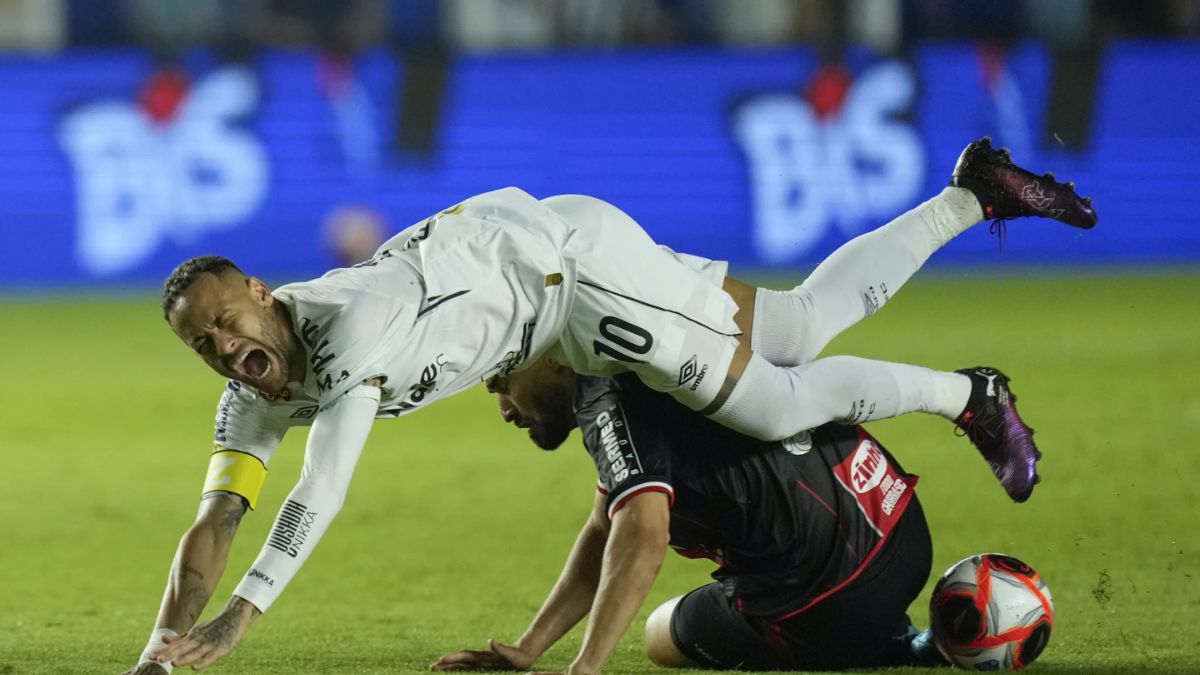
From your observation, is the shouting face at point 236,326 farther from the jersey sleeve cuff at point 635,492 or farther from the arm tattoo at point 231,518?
the jersey sleeve cuff at point 635,492

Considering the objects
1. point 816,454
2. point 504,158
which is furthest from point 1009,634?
point 504,158

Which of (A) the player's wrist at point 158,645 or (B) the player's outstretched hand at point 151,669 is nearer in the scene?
(A) the player's wrist at point 158,645

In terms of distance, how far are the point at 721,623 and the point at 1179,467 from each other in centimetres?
434

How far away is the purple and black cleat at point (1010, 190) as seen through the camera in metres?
6.11

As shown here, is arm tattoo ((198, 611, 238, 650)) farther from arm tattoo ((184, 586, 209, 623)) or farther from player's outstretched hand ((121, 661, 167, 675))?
arm tattoo ((184, 586, 209, 623))

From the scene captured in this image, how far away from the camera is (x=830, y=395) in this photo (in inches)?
215

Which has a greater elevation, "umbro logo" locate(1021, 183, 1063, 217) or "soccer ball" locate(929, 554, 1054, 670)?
"umbro logo" locate(1021, 183, 1063, 217)

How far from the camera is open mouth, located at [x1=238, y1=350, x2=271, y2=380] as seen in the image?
15.9 ft

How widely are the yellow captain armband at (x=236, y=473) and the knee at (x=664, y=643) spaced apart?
1285 millimetres

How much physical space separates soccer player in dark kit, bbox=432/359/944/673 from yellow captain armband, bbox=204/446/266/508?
780 millimetres

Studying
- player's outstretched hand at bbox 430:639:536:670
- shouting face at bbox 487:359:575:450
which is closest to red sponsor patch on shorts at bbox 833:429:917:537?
shouting face at bbox 487:359:575:450

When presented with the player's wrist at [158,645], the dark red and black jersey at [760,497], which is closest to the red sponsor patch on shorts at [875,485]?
the dark red and black jersey at [760,497]

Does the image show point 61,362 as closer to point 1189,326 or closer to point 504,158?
point 504,158

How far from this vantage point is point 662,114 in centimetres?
1778
